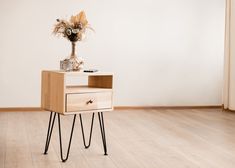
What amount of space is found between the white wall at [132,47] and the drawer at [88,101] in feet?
9.42

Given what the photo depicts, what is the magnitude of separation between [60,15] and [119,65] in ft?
3.74

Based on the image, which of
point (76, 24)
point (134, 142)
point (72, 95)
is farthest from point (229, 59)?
point (72, 95)

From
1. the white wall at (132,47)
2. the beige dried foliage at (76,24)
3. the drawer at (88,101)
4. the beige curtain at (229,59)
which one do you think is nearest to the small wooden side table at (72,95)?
the drawer at (88,101)

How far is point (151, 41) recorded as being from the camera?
6.78m

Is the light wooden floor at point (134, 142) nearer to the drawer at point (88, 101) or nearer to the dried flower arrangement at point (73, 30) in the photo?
the drawer at point (88, 101)

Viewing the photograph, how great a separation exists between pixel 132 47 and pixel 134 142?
2560 millimetres

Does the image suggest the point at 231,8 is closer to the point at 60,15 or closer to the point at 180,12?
the point at 180,12

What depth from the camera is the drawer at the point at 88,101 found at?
3492 millimetres

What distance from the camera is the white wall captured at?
628 centimetres

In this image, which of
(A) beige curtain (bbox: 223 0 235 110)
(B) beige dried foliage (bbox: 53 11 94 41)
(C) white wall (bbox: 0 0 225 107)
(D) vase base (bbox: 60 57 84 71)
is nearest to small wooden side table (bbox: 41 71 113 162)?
(D) vase base (bbox: 60 57 84 71)

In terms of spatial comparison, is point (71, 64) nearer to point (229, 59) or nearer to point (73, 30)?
point (73, 30)

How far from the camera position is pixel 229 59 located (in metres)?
6.65

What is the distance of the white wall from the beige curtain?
37 centimetres

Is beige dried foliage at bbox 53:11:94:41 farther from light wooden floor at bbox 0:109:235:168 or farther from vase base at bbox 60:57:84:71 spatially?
light wooden floor at bbox 0:109:235:168
